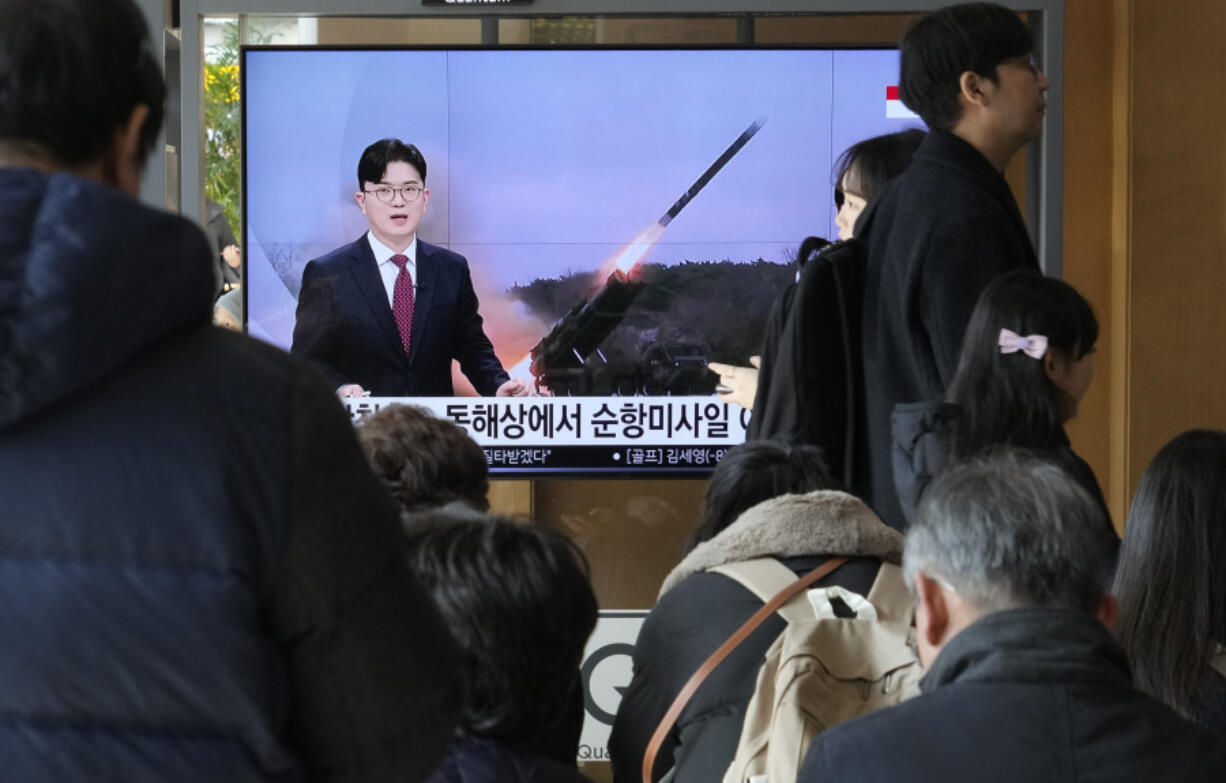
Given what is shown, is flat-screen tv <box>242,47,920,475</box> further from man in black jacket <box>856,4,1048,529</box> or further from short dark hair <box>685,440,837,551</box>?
short dark hair <box>685,440,837,551</box>

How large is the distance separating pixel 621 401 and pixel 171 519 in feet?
10.2

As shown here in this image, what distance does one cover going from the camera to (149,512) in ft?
3.61

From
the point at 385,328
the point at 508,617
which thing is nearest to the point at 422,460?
the point at 508,617

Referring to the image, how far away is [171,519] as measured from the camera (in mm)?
1103

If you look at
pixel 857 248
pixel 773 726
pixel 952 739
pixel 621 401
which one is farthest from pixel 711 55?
pixel 952 739

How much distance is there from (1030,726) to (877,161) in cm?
239

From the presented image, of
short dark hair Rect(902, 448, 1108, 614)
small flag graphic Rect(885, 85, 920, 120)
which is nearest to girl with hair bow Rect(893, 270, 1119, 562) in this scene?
short dark hair Rect(902, 448, 1108, 614)

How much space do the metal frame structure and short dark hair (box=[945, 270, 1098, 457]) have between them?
1509 mm

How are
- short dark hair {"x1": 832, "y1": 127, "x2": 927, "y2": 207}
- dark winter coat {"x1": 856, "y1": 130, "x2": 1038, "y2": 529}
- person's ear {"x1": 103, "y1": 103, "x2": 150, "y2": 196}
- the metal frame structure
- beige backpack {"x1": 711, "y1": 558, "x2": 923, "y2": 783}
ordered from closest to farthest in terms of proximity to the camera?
person's ear {"x1": 103, "y1": 103, "x2": 150, "y2": 196} < beige backpack {"x1": 711, "y1": 558, "x2": 923, "y2": 783} < dark winter coat {"x1": 856, "y1": 130, "x2": 1038, "y2": 529} < short dark hair {"x1": 832, "y1": 127, "x2": 927, "y2": 207} < the metal frame structure

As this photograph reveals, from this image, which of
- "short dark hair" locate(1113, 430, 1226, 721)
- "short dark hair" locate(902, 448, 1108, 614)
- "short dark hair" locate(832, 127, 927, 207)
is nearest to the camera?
"short dark hair" locate(902, 448, 1108, 614)

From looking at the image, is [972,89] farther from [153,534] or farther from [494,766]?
[153,534]

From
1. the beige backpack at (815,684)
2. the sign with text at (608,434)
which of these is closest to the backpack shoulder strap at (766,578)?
the beige backpack at (815,684)

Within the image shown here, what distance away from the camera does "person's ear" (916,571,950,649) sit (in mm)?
1658

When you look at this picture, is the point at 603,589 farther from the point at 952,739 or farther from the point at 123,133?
the point at 123,133
